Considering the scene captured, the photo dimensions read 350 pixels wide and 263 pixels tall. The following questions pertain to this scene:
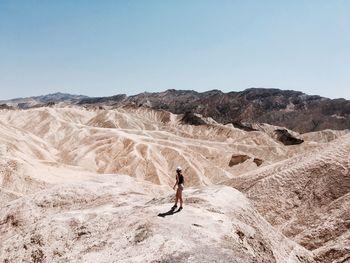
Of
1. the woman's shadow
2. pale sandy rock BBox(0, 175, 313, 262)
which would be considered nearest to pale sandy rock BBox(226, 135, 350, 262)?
pale sandy rock BBox(0, 175, 313, 262)

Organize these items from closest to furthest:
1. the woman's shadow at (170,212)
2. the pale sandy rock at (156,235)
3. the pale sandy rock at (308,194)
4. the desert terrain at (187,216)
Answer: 1. the pale sandy rock at (156,235)
2. the desert terrain at (187,216)
3. the woman's shadow at (170,212)
4. the pale sandy rock at (308,194)

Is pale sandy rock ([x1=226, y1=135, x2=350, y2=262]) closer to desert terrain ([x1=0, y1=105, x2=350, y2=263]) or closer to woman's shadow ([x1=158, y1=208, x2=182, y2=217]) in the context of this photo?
desert terrain ([x1=0, y1=105, x2=350, y2=263])

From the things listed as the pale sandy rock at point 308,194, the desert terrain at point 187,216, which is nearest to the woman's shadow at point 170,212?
the desert terrain at point 187,216

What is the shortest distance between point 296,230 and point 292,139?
100773 millimetres

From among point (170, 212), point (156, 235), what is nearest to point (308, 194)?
point (170, 212)

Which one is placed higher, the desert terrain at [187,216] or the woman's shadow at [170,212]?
the woman's shadow at [170,212]

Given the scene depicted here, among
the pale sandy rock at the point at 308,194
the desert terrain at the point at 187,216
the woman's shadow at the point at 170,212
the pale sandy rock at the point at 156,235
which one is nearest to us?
the pale sandy rock at the point at 156,235

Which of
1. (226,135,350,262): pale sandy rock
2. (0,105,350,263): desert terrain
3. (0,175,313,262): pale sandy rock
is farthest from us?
(226,135,350,262): pale sandy rock

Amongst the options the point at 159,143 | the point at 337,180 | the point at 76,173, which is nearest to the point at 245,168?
the point at 159,143

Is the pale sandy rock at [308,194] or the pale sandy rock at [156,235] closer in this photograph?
the pale sandy rock at [156,235]

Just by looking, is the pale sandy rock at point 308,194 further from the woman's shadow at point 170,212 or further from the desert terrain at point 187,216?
the woman's shadow at point 170,212

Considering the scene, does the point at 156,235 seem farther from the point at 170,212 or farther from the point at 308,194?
the point at 308,194

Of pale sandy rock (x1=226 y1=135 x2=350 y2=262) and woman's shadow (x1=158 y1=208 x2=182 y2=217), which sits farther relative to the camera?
pale sandy rock (x1=226 y1=135 x2=350 y2=262)

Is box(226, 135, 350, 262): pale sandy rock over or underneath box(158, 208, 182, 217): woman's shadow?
underneath
